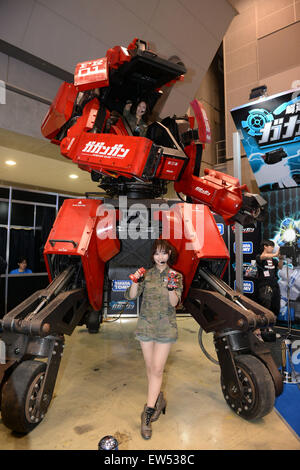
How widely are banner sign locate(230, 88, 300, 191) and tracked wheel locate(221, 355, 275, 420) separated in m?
4.13

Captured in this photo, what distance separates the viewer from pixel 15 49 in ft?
15.1

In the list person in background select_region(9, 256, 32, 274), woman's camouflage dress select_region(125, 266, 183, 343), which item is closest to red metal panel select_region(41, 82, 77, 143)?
woman's camouflage dress select_region(125, 266, 183, 343)

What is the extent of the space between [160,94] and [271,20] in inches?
398

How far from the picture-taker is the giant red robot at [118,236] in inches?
86.3

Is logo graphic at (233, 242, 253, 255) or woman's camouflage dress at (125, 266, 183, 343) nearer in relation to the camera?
woman's camouflage dress at (125, 266, 183, 343)

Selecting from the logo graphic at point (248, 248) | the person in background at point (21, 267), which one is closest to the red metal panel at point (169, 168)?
the logo graphic at point (248, 248)

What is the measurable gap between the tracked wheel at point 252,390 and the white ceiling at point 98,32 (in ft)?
15.6

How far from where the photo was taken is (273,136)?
5.50 meters

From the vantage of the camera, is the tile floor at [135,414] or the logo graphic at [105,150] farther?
the logo graphic at [105,150]

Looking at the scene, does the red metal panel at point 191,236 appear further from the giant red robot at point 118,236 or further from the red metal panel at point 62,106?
the red metal panel at point 62,106

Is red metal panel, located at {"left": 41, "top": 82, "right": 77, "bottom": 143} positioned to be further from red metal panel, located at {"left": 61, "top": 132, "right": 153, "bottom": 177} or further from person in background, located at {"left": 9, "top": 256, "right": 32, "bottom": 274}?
person in background, located at {"left": 9, "top": 256, "right": 32, "bottom": 274}

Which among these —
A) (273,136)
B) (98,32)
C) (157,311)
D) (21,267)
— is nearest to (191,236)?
(157,311)

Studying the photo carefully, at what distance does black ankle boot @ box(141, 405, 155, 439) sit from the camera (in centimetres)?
210

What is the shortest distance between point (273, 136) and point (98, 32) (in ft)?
12.2
